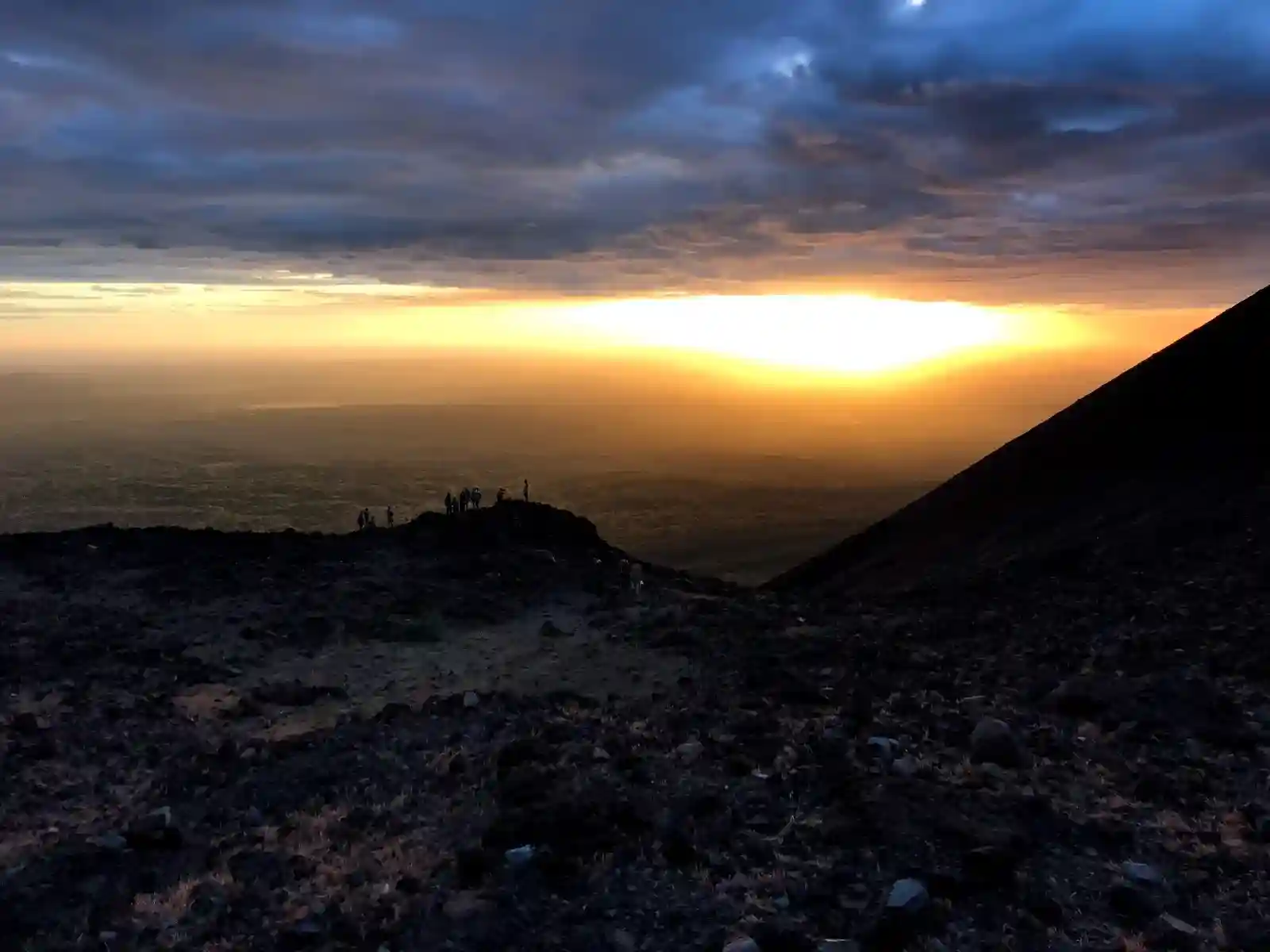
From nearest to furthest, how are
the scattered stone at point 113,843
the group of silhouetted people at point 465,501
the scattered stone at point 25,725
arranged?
the scattered stone at point 113,843 → the scattered stone at point 25,725 → the group of silhouetted people at point 465,501

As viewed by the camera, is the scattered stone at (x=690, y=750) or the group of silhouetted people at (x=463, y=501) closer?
the scattered stone at (x=690, y=750)

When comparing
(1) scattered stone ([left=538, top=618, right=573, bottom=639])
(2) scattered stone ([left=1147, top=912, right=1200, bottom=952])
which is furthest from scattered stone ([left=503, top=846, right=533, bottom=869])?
(1) scattered stone ([left=538, top=618, right=573, bottom=639])

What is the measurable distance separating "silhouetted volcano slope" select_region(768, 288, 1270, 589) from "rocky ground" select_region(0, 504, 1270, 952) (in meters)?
3.78

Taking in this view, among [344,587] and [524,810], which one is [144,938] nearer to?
[524,810]

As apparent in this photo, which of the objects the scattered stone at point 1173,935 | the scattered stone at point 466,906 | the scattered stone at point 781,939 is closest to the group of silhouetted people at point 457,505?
the scattered stone at point 466,906

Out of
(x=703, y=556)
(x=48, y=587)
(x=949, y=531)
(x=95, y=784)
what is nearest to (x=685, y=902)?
(x=95, y=784)

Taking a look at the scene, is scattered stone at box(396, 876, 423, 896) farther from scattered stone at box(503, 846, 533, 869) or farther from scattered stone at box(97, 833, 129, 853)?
scattered stone at box(97, 833, 129, 853)

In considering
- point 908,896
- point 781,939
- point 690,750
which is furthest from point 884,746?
point 781,939

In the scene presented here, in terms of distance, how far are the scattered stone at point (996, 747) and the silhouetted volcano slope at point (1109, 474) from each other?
8.39 meters

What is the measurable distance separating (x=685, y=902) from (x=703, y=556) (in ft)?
305

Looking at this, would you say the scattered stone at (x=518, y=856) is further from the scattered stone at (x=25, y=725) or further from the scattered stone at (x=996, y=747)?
the scattered stone at (x=25, y=725)

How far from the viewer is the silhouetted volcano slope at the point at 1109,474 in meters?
19.7

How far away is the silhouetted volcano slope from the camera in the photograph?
1969 cm

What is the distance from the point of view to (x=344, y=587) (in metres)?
16.5
